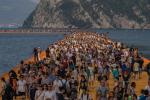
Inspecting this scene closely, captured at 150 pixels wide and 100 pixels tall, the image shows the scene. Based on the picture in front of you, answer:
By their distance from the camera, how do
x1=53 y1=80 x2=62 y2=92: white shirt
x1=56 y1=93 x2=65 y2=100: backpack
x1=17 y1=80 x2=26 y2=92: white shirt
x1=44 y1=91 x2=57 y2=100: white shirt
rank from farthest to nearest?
x1=17 y1=80 x2=26 y2=92: white shirt, x1=53 y1=80 x2=62 y2=92: white shirt, x1=56 y1=93 x2=65 y2=100: backpack, x1=44 y1=91 x2=57 y2=100: white shirt

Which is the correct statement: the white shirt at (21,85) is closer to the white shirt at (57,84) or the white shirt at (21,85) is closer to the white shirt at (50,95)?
the white shirt at (57,84)

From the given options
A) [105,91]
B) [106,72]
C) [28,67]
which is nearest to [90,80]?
[106,72]

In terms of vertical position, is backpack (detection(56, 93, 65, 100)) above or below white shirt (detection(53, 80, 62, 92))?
below

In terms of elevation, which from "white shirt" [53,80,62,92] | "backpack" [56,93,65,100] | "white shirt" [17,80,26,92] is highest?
"white shirt" [53,80,62,92]

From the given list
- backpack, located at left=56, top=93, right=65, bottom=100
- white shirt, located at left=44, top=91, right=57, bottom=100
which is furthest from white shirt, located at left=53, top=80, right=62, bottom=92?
white shirt, located at left=44, top=91, right=57, bottom=100

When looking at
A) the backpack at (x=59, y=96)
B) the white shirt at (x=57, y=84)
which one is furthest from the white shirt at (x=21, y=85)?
the backpack at (x=59, y=96)

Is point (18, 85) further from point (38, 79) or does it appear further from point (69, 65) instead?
point (69, 65)

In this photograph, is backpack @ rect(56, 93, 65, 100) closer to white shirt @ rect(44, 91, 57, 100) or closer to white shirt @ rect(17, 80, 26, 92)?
white shirt @ rect(44, 91, 57, 100)

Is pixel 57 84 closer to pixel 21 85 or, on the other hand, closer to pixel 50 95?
pixel 50 95

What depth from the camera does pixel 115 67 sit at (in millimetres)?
32188

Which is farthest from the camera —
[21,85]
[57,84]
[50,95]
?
[21,85]

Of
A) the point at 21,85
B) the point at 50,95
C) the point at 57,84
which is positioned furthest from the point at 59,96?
the point at 21,85

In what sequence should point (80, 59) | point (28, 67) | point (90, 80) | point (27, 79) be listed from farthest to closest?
point (80, 59)
point (90, 80)
point (28, 67)
point (27, 79)

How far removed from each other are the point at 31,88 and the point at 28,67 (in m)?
5.86
